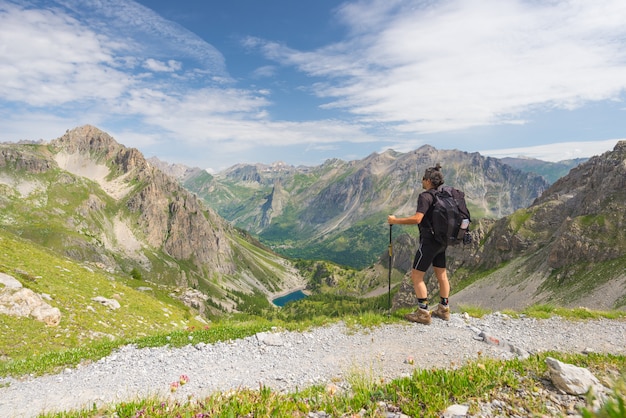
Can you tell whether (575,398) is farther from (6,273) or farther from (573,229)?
(573,229)

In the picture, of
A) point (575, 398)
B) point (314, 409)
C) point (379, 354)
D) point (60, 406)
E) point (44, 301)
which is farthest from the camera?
point (44, 301)

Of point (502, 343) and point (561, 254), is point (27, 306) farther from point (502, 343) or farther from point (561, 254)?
point (561, 254)

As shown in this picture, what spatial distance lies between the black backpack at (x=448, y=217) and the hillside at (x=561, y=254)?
46.3 metres

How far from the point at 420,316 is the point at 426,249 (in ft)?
9.07

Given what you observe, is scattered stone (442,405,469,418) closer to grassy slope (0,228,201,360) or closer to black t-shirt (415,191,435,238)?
black t-shirt (415,191,435,238)

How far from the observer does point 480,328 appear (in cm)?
1221

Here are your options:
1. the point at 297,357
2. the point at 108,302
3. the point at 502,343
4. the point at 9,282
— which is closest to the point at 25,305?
the point at 9,282

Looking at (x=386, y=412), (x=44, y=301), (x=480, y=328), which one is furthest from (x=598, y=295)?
(x=44, y=301)

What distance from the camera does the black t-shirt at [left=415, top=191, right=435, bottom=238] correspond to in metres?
11.0

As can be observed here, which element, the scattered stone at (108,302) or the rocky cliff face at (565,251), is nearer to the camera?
the scattered stone at (108,302)

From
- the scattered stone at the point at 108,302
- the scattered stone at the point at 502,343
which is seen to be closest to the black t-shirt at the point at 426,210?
the scattered stone at the point at 502,343

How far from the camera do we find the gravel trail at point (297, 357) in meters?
9.02

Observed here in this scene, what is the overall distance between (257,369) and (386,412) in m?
5.84

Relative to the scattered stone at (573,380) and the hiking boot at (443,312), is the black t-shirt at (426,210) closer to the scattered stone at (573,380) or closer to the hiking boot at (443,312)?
the hiking boot at (443,312)
